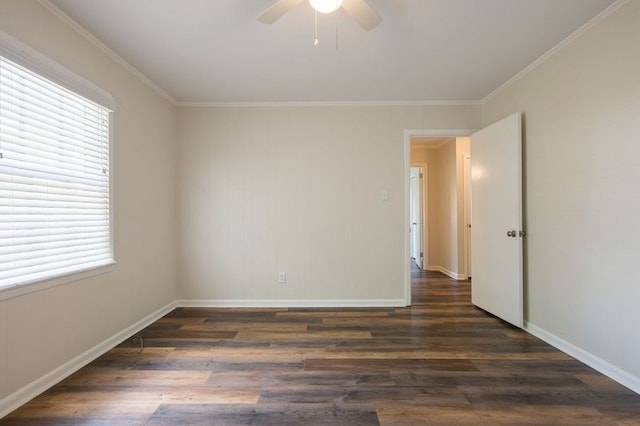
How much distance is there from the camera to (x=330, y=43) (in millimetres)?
2275

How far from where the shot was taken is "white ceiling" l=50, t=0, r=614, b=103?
1.91m

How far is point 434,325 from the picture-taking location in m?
2.94

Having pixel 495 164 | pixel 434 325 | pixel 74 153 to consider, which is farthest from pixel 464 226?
pixel 74 153

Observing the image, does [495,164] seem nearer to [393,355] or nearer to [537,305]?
[537,305]

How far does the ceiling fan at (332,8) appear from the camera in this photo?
1583 mm

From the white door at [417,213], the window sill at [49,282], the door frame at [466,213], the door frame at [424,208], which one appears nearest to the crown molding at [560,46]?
the door frame at [466,213]

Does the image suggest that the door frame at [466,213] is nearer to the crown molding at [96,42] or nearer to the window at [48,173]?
the crown molding at [96,42]

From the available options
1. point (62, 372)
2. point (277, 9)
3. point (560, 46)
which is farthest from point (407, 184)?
point (62, 372)

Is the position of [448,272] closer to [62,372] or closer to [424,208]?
[424,208]

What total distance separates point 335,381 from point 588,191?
2.27 m

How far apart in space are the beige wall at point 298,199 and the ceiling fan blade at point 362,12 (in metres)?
1.79

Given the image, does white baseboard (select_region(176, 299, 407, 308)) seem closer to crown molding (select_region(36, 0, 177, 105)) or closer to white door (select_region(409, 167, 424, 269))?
crown molding (select_region(36, 0, 177, 105))

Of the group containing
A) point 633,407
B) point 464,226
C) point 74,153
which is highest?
point 74,153

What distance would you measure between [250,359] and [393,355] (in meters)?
1.12
